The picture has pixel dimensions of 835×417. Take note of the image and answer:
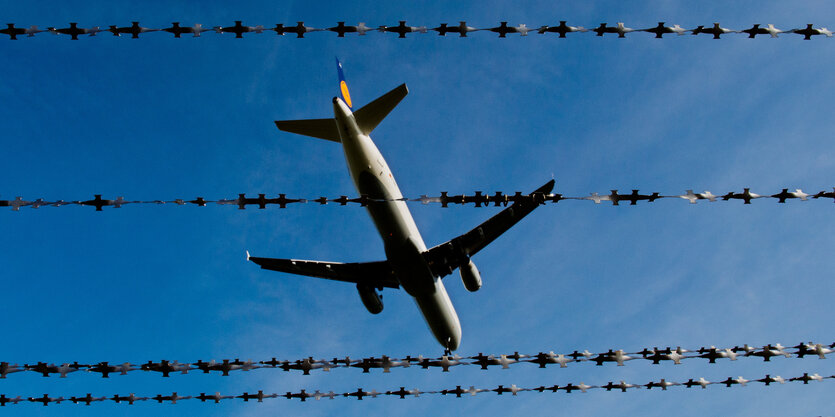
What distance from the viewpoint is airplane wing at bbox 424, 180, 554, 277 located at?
1140 inches

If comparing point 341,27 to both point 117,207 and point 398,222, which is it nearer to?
point 117,207

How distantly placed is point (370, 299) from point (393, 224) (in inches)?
216

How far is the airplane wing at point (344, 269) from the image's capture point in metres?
31.0

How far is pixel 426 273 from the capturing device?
28391 millimetres

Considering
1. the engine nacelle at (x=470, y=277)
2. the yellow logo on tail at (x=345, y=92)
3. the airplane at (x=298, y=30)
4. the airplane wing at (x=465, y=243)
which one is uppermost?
the yellow logo on tail at (x=345, y=92)

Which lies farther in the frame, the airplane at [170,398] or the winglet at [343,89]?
the winglet at [343,89]

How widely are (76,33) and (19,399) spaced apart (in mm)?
6109

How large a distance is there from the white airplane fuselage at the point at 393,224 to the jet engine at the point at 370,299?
7.79 feet

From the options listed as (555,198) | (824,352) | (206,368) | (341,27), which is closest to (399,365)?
(206,368)

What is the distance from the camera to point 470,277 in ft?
95.8

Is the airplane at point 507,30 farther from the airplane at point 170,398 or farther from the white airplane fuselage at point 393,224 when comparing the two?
the white airplane fuselage at point 393,224


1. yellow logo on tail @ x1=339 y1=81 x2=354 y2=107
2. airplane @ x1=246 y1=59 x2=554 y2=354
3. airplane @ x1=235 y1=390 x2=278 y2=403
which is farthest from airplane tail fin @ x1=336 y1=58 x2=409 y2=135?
airplane @ x1=235 y1=390 x2=278 y2=403

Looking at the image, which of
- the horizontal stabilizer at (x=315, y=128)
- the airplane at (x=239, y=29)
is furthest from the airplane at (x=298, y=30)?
the horizontal stabilizer at (x=315, y=128)

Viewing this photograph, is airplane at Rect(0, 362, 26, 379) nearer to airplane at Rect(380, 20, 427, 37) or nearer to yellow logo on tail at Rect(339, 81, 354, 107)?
airplane at Rect(380, 20, 427, 37)
